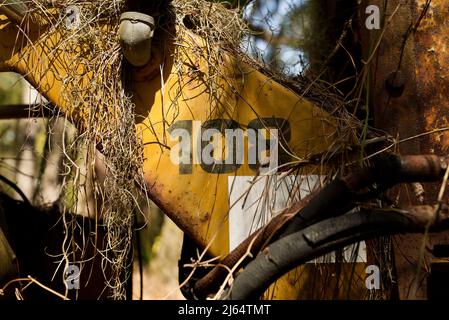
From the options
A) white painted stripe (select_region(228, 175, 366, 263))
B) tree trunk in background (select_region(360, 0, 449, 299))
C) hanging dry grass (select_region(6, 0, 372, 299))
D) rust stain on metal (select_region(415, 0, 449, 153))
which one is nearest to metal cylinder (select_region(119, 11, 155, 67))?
hanging dry grass (select_region(6, 0, 372, 299))

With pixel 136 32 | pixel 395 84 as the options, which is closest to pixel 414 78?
pixel 395 84

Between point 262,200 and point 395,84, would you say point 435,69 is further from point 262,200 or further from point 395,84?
point 262,200

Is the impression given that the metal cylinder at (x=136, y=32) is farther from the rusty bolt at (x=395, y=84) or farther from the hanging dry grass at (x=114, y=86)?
the rusty bolt at (x=395, y=84)

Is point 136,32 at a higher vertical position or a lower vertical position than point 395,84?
higher

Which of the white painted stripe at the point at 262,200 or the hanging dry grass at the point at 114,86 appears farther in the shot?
the hanging dry grass at the point at 114,86

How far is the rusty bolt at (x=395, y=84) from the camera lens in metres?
2.06

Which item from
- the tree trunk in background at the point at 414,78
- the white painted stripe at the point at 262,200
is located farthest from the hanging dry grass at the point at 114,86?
A: the white painted stripe at the point at 262,200

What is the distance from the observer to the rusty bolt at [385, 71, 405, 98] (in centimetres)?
206

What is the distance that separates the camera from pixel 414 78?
2064 millimetres

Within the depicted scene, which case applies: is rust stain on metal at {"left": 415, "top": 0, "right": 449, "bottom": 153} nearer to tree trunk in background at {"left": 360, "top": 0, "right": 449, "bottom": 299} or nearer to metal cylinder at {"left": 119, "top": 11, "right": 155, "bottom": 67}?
tree trunk in background at {"left": 360, "top": 0, "right": 449, "bottom": 299}

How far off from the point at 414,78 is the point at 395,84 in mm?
65

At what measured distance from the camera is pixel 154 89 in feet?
7.00
